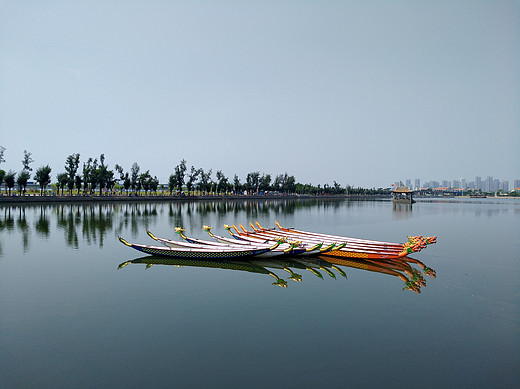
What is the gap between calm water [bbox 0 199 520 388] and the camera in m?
6.80

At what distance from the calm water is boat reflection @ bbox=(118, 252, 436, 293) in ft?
0.48

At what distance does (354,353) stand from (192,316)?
15.1 ft

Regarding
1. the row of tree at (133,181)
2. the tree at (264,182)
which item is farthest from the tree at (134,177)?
the tree at (264,182)

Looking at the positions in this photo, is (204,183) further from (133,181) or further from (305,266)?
(305,266)

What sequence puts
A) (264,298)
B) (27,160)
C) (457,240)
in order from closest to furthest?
(264,298)
(457,240)
(27,160)

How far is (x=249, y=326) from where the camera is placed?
9.09 m

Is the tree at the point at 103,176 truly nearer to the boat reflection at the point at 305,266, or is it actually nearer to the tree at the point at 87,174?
the tree at the point at 87,174

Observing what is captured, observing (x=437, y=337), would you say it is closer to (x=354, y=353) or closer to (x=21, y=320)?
(x=354, y=353)

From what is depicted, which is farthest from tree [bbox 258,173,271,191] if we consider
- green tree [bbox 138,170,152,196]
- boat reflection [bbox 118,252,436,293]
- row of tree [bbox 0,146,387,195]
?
boat reflection [bbox 118,252,436,293]

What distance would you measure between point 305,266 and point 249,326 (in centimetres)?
788

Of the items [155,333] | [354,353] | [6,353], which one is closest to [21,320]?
[6,353]

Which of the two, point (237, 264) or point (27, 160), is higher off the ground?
point (27, 160)

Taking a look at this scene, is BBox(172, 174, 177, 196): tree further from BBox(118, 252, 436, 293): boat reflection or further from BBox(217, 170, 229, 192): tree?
BBox(118, 252, 436, 293): boat reflection

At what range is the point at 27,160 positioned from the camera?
207 ft
